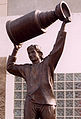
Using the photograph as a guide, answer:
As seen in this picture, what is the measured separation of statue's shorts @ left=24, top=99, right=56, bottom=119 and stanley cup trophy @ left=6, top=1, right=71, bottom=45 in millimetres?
624

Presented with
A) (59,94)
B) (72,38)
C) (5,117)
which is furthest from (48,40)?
(5,117)

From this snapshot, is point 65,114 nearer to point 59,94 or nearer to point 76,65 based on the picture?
point 59,94

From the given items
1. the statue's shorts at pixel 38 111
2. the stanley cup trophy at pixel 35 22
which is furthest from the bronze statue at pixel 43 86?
the stanley cup trophy at pixel 35 22

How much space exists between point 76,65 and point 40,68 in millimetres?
2202

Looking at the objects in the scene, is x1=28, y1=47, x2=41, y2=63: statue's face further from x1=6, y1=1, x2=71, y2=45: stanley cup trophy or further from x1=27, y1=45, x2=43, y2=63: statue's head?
x1=6, y1=1, x2=71, y2=45: stanley cup trophy

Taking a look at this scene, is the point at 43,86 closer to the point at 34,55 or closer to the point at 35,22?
the point at 34,55

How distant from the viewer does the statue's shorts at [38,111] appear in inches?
154

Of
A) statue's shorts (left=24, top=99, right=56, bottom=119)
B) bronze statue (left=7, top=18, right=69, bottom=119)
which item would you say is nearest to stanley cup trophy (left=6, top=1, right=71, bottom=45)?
bronze statue (left=7, top=18, right=69, bottom=119)

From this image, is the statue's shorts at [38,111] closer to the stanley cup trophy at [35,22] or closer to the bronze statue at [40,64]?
the bronze statue at [40,64]

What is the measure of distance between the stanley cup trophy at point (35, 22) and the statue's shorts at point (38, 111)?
624 mm

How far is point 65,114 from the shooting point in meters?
6.16

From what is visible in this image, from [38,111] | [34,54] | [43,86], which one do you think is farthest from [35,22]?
[38,111]

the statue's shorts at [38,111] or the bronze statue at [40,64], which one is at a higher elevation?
the bronze statue at [40,64]

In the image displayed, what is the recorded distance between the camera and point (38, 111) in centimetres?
395
